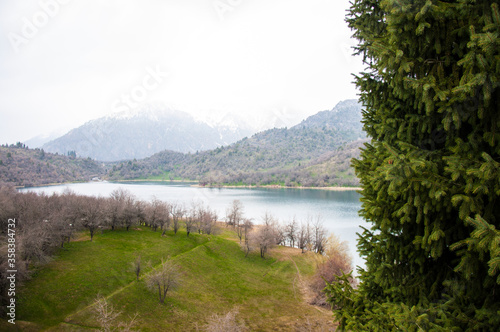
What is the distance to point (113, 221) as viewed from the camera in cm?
5541

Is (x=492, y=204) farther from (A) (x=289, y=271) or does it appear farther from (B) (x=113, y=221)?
(B) (x=113, y=221)

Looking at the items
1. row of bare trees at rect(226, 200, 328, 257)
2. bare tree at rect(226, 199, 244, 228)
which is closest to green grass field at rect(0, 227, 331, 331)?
row of bare trees at rect(226, 200, 328, 257)

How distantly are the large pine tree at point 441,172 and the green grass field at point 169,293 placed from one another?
1208 inches

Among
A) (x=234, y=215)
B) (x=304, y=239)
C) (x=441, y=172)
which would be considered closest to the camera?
(x=441, y=172)

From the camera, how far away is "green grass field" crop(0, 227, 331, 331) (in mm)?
29094

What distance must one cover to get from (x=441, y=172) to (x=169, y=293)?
41.1 m

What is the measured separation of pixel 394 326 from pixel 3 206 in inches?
2229

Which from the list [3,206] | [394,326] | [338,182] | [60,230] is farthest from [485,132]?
[338,182]

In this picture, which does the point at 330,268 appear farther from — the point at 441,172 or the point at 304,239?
the point at 441,172

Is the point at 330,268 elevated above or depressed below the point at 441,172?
below

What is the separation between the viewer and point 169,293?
38.7m
